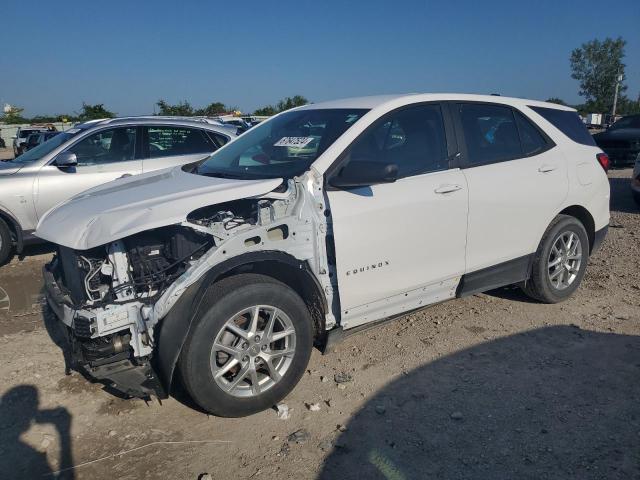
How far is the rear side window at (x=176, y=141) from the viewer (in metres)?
7.09

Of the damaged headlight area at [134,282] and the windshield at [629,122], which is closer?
the damaged headlight area at [134,282]

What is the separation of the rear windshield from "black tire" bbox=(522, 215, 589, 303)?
0.77 meters

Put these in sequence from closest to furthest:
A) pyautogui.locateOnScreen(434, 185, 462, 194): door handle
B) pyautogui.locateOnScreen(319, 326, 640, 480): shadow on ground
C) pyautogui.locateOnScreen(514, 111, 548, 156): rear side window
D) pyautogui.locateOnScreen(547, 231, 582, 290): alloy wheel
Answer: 1. pyautogui.locateOnScreen(319, 326, 640, 480): shadow on ground
2. pyautogui.locateOnScreen(434, 185, 462, 194): door handle
3. pyautogui.locateOnScreen(514, 111, 548, 156): rear side window
4. pyautogui.locateOnScreen(547, 231, 582, 290): alloy wheel

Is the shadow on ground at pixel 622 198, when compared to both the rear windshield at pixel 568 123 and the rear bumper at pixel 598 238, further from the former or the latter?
the rear windshield at pixel 568 123

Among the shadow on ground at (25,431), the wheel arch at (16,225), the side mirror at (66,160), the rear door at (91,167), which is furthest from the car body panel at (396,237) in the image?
the wheel arch at (16,225)


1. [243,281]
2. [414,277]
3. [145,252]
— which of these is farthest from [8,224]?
[414,277]

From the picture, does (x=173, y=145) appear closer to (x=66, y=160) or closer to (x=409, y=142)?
(x=66, y=160)

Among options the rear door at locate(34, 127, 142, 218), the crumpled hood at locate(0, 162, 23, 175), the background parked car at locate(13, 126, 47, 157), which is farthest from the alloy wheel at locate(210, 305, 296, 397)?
the background parked car at locate(13, 126, 47, 157)

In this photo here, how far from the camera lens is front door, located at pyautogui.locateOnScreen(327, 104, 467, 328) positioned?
11.2 feet

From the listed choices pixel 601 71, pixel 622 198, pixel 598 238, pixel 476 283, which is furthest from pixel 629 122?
pixel 601 71

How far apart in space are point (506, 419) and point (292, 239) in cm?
165

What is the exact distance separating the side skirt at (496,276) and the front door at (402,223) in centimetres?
13

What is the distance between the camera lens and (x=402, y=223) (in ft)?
11.7

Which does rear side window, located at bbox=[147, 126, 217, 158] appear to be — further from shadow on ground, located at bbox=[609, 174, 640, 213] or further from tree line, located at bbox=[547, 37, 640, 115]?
tree line, located at bbox=[547, 37, 640, 115]
